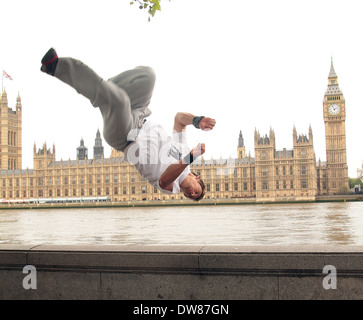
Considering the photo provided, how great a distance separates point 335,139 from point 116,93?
176ft

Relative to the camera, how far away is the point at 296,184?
152 ft

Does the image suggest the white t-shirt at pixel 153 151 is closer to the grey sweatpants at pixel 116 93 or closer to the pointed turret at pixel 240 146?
the grey sweatpants at pixel 116 93

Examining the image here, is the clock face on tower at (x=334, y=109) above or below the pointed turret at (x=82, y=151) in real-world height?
above

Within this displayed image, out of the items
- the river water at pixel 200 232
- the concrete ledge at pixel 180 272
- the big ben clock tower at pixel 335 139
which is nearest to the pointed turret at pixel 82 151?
the big ben clock tower at pixel 335 139

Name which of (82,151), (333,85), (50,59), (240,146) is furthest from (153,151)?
(240,146)

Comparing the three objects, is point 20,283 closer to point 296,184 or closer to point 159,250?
point 159,250

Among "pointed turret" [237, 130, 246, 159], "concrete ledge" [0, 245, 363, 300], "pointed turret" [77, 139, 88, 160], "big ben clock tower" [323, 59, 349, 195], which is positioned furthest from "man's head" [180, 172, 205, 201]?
"pointed turret" [77, 139, 88, 160]

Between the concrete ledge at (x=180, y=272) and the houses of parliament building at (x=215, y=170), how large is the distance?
4182cm

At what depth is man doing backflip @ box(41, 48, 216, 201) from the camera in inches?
66.4

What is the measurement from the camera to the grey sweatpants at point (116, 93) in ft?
5.53

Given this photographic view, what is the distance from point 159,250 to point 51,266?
0.63 m
